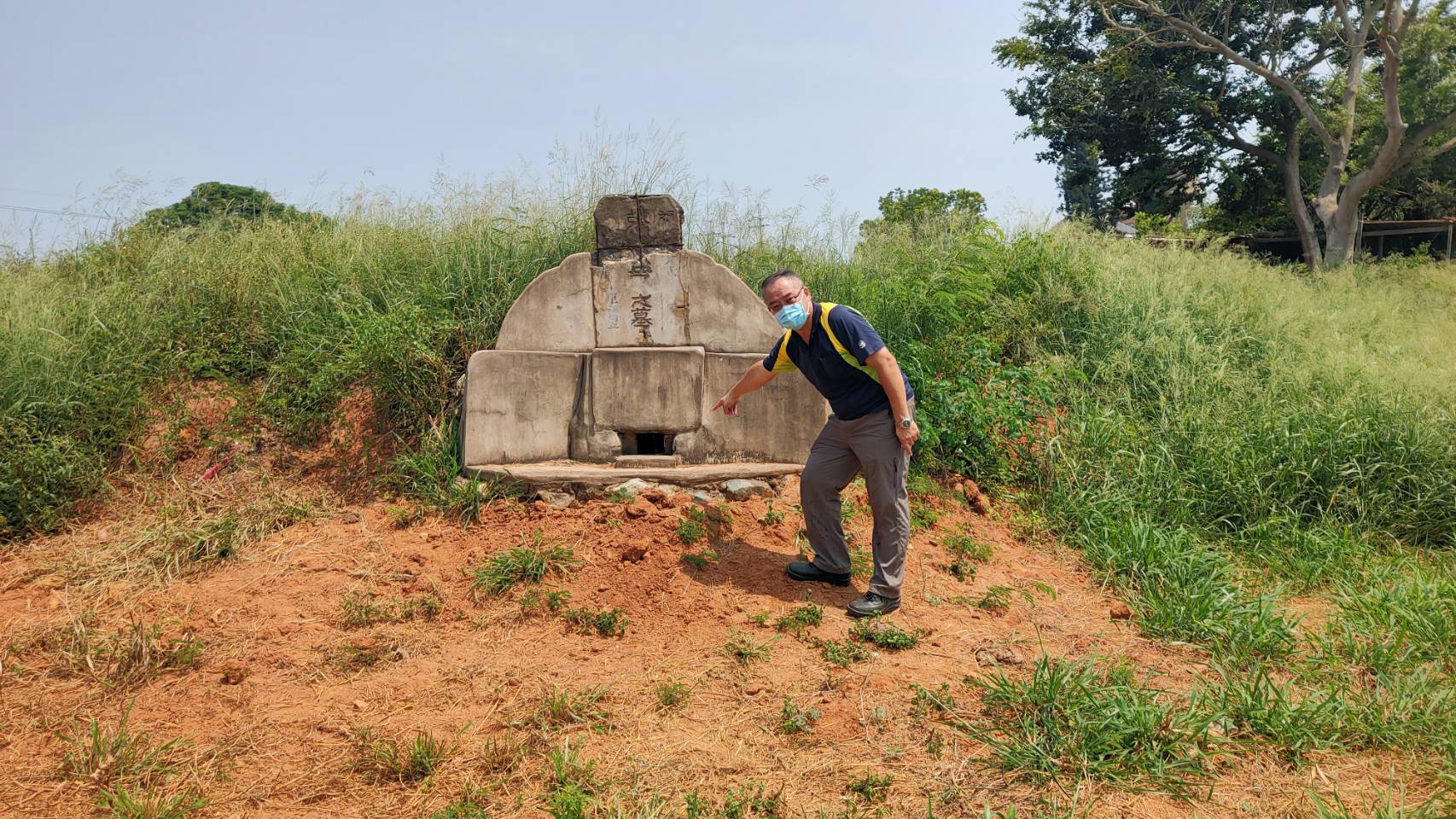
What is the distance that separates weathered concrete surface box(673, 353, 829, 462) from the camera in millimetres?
5176

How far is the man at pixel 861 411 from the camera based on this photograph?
12.8ft

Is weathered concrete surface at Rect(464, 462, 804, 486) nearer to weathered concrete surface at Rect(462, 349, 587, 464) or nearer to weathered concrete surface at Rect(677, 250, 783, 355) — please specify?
weathered concrete surface at Rect(462, 349, 587, 464)

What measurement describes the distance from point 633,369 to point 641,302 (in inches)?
16.9

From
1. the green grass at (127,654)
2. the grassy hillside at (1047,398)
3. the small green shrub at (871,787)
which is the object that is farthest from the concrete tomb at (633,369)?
the small green shrub at (871,787)

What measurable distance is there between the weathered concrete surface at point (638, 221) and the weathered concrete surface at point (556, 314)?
0.21 meters

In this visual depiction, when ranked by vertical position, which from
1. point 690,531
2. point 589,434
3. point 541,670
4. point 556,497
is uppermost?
point 589,434

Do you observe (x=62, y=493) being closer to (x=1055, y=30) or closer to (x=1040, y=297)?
(x=1040, y=297)

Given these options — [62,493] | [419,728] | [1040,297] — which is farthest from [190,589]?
[1040,297]

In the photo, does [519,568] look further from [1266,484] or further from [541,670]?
[1266,484]

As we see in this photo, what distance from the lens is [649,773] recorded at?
9.78 feet

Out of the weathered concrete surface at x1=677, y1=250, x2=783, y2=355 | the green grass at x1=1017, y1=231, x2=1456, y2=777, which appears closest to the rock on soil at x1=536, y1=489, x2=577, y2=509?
the weathered concrete surface at x1=677, y1=250, x2=783, y2=355

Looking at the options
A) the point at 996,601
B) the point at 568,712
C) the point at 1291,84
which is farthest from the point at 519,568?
the point at 1291,84

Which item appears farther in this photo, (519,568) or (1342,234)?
(1342,234)

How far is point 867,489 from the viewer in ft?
13.5
